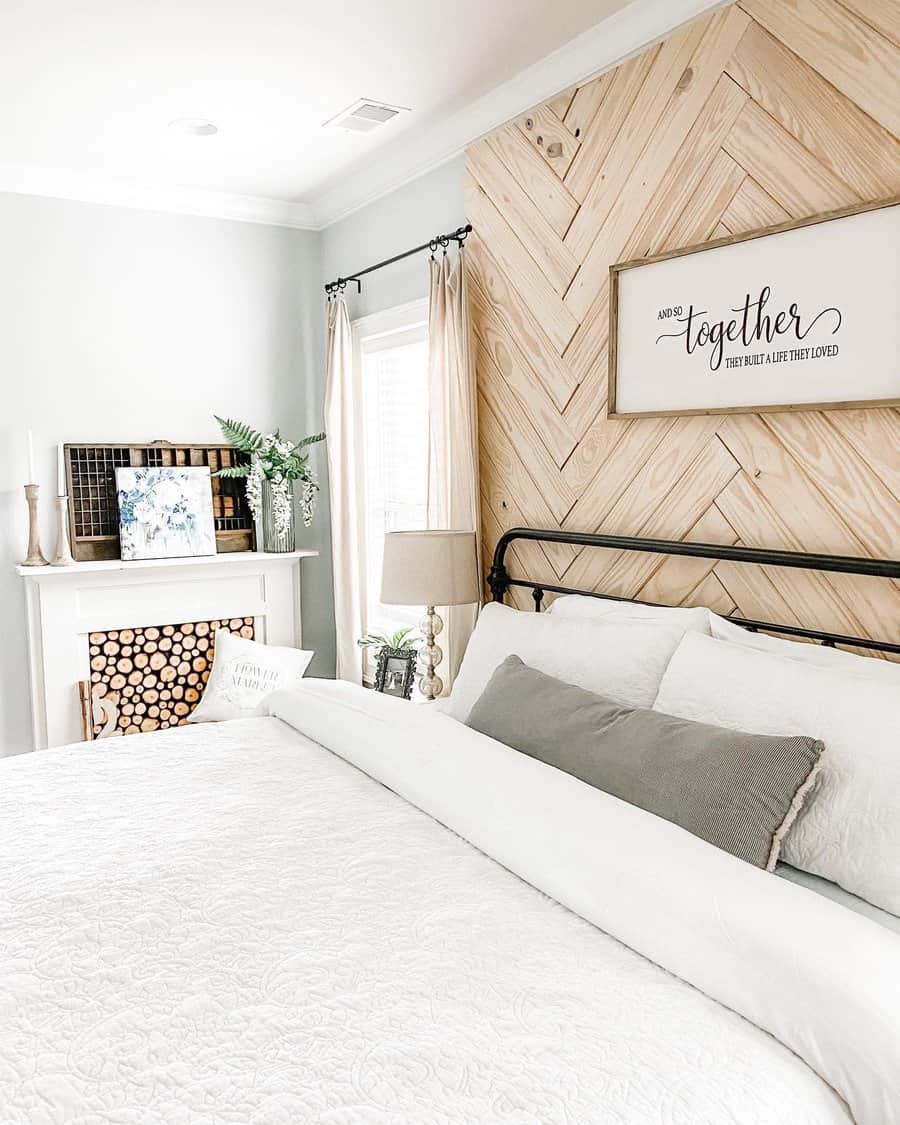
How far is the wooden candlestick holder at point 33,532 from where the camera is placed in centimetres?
376

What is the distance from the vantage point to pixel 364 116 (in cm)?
328

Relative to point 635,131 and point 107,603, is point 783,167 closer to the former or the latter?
point 635,131

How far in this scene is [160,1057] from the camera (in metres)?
1.26

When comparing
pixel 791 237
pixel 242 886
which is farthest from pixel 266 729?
pixel 791 237

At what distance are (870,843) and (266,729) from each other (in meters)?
1.67

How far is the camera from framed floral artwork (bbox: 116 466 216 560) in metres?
3.97

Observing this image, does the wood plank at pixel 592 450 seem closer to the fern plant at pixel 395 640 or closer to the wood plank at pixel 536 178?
the wood plank at pixel 536 178

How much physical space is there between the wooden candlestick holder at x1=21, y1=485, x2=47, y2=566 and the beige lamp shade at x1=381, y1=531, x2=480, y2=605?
1.58 meters

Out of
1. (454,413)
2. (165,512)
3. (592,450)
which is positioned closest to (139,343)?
(165,512)

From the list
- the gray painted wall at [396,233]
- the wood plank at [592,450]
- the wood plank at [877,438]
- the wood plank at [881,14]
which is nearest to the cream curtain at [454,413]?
the gray painted wall at [396,233]

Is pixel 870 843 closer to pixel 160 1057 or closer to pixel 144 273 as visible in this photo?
pixel 160 1057

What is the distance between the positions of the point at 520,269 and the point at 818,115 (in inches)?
45.8

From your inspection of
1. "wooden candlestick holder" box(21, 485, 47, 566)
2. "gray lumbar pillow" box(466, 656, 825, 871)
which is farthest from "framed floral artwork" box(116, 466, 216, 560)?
"gray lumbar pillow" box(466, 656, 825, 871)

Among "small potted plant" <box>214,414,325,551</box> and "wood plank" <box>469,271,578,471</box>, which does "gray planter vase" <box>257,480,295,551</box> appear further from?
"wood plank" <box>469,271,578,471</box>
